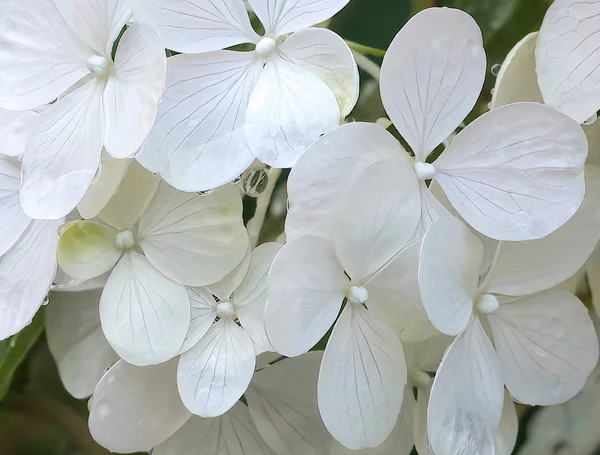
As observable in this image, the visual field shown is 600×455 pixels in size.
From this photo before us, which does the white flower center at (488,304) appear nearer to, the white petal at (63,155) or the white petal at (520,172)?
the white petal at (520,172)

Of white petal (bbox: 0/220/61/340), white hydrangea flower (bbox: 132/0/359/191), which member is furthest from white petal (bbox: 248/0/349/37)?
white petal (bbox: 0/220/61/340)

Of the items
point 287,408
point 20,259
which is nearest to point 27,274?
point 20,259

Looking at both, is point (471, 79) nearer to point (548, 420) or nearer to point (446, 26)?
point (446, 26)

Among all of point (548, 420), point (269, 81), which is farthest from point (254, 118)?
point (548, 420)

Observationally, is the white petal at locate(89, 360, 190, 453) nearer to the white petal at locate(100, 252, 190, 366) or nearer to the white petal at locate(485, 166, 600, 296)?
the white petal at locate(100, 252, 190, 366)

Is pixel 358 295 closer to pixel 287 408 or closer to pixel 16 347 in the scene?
pixel 287 408

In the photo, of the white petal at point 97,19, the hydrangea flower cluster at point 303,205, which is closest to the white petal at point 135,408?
the hydrangea flower cluster at point 303,205
